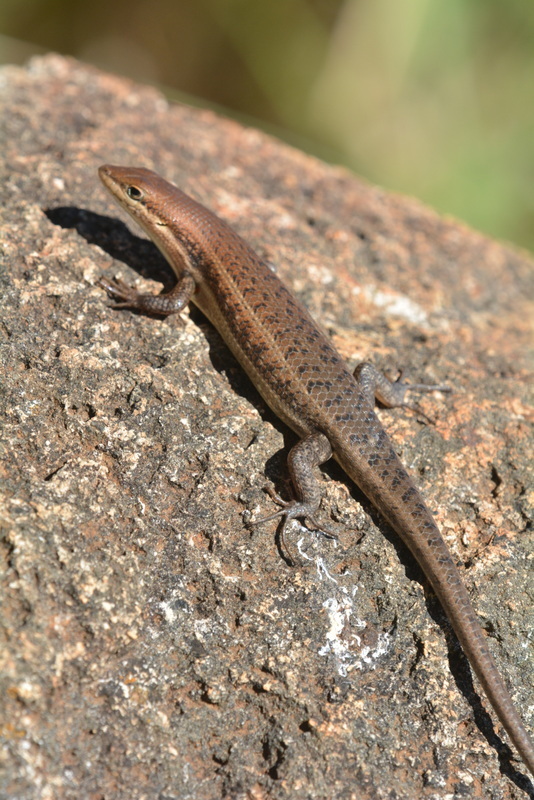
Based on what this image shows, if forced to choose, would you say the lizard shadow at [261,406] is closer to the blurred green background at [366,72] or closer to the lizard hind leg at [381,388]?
the lizard hind leg at [381,388]

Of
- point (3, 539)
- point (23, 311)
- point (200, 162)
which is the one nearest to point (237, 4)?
point (200, 162)

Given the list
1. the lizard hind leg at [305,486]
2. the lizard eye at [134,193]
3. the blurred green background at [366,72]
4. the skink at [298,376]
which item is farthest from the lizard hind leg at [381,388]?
the blurred green background at [366,72]

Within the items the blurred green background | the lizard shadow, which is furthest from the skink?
the blurred green background

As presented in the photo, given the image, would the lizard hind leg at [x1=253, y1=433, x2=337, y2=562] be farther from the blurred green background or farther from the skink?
the blurred green background

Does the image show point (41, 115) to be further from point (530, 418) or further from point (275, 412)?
point (530, 418)

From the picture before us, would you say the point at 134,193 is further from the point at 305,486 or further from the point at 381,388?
the point at 305,486
